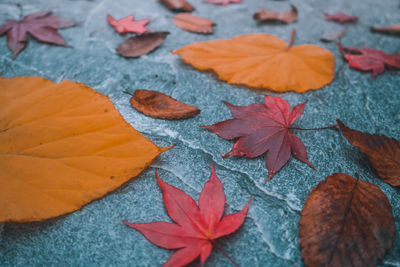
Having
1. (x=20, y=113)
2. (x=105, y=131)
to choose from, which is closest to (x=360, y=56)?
(x=105, y=131)

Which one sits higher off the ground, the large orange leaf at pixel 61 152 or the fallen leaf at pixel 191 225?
the large orange leaf at pixel 61 152

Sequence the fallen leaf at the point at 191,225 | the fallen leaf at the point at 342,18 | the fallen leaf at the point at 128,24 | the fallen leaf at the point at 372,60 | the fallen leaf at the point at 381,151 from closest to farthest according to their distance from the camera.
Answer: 1. the fallen leaf at the point at 191,225
2. the fallen leaf at the point at 381,151
3. the fallen leaf at the point at 372,60
4. the fallen leaf at the point at 128,24
5. the fallen leaf at the point at 342,18

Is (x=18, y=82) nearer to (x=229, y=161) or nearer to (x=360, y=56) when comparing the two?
(x=229, y=161)

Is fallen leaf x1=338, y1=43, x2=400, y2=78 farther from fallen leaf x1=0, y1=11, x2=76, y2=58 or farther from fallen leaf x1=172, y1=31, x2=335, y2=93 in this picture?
fallen leaf x1=0, y1=11, x2=76, y2=58

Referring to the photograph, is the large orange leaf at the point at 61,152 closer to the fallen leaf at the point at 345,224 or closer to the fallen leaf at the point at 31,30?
the fallen leaf at the point at 345,224

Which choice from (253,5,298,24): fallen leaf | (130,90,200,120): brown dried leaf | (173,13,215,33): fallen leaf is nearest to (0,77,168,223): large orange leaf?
(130,90,200,120): brown dried leaf

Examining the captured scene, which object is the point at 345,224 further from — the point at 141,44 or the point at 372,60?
the point at 141,44


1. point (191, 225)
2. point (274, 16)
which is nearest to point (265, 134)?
point (191, 225)

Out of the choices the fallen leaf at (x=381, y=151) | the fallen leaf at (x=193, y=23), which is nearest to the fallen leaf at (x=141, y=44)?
the fallen leaf at (x=193, y=23)
